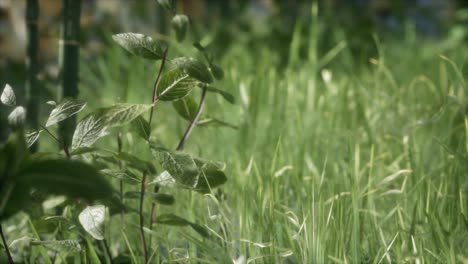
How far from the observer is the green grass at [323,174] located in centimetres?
90

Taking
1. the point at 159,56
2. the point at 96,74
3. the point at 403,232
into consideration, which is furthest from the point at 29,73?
the point at 96,74

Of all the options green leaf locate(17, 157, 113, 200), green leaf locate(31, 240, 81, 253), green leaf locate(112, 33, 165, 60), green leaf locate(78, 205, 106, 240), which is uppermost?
green leaf locate(112, 33, 165, 60)

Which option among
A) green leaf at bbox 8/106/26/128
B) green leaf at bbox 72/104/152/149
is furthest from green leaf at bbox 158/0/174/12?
green leaf at bbox 8/106/26/128

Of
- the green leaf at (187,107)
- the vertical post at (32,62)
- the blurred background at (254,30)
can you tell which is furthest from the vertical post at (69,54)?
the blurred background at (254,30)

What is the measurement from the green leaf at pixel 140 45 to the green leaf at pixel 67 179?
295mm

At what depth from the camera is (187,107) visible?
958 millimetres

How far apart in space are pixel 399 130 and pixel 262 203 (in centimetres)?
68

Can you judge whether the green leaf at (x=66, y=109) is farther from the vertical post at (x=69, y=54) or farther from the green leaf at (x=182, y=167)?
the vertical post at (x=69, y=54)

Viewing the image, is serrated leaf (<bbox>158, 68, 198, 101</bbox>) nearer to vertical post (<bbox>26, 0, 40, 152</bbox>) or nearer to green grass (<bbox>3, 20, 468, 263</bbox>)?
green grass (<bbox>3, 20, 468, 263</bbox>)

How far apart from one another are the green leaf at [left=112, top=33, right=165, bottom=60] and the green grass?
0.77 feet

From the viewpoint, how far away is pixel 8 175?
0.57 m

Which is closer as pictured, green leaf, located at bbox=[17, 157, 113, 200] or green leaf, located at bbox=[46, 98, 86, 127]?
green leaf, located at bbox=[17, 157, 113, 200]

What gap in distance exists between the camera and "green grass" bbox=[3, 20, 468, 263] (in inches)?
35.2

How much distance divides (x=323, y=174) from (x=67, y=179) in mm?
508
